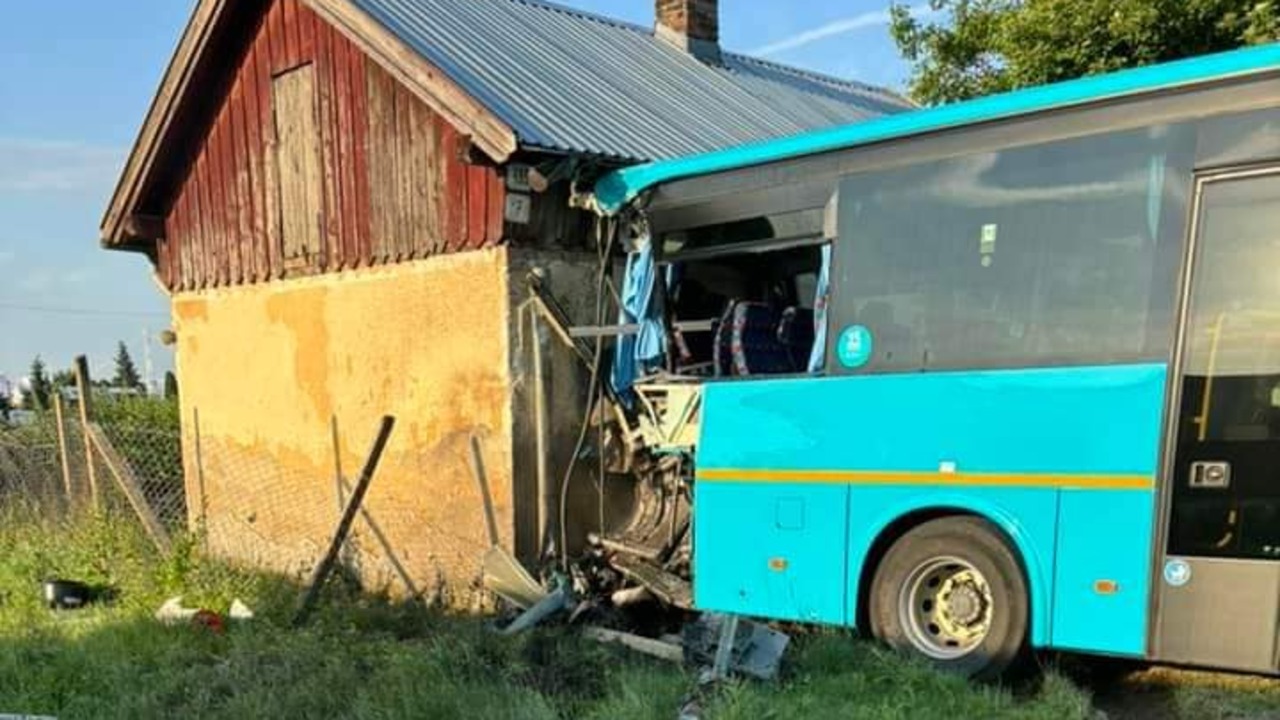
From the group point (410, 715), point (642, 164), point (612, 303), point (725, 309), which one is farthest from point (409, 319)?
point (410, 715)

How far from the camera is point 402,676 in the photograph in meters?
5.79

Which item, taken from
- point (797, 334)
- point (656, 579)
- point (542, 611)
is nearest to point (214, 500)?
point (542, 611)

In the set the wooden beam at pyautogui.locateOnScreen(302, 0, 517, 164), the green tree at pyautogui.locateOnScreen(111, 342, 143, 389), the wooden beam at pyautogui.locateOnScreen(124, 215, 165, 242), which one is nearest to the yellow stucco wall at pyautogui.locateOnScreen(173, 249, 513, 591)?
the wooden beam at pyautogui.locateOnScreen(124, 215, 165, 242)

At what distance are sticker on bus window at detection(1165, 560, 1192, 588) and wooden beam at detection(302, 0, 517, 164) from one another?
17.4 feet

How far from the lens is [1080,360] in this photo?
5414 mm

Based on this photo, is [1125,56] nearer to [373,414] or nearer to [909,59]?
[909,59]

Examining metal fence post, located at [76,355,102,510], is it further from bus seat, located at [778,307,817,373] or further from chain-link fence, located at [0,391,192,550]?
bus seat, located at [778,307,817,373]

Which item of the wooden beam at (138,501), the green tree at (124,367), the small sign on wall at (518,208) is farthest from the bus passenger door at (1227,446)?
the green tree at (124,367)

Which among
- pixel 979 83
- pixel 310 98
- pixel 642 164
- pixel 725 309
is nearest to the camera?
pixel 725 309

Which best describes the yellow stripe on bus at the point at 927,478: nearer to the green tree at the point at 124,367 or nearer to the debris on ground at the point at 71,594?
the debris on ground at the point at 71,594

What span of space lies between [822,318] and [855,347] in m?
0.34

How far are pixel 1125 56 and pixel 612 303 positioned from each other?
23.5 ft

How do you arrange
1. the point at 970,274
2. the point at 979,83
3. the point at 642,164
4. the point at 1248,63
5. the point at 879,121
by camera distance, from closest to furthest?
the point at 1248,63 → the point at 970,274 → the point at 879,121 → the point at 642,164 → the point at 979,83

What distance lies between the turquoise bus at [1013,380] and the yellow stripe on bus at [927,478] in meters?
0.02
